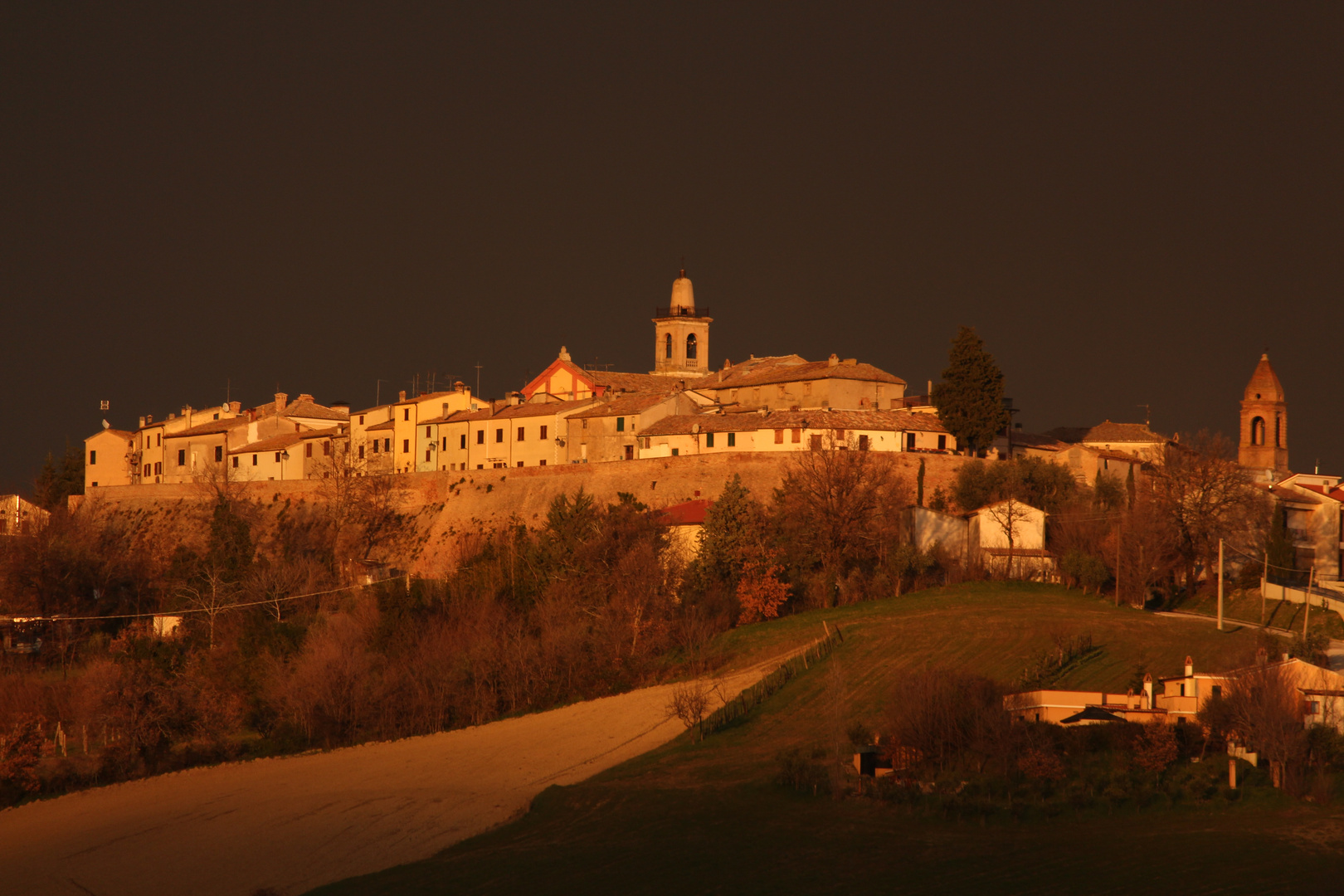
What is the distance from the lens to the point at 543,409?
62.6 metres

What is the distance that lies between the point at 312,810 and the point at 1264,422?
51.4 meters

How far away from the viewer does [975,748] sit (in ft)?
94.8

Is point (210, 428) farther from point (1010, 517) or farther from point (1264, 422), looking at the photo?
point (1264, 422)

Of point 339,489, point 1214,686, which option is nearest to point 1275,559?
point 1214,686

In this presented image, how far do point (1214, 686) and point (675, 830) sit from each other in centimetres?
1190

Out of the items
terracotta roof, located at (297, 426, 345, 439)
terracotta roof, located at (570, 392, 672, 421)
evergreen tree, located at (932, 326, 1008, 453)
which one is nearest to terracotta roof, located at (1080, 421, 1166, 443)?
evergreen tree, located at (932, 326, 1008, 453)

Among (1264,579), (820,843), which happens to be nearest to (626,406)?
(1264,579)

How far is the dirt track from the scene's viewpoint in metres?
28.2

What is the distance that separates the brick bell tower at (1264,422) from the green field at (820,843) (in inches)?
1442

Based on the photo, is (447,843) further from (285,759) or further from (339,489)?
(339,489)

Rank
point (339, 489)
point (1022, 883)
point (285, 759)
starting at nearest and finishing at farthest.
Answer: point (1022, 883)
point (285, 759)
point (339, 489)

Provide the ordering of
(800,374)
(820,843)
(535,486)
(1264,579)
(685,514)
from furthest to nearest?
(800,374) < (535,486) < (685,514) < (1264,579) < (820,843)

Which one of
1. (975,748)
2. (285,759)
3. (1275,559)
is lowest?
(285,759)

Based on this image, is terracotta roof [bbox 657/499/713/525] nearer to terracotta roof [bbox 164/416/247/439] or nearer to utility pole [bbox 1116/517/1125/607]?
utility pole [bbox 1116/517/1125/607]
